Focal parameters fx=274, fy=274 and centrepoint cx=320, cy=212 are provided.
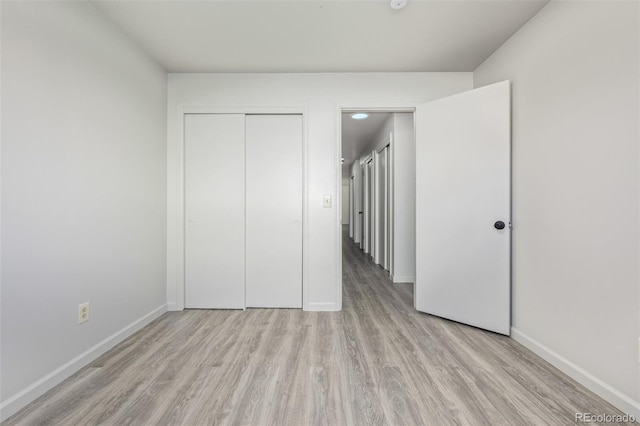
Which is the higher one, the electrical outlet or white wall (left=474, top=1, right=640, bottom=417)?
white wall (left=474, top=1, right=640, bottom=417)

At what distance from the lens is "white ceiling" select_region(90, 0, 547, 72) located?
1742 mm

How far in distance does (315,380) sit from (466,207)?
Result: 1.70m

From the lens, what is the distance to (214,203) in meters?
2.62

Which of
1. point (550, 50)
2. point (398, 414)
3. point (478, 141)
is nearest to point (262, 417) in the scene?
point (398, 414)

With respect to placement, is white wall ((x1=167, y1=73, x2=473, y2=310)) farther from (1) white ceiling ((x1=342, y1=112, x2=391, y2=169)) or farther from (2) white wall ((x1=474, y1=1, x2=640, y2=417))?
(2) white wall ((x1=474, y1=1, x2=640, y2=417))

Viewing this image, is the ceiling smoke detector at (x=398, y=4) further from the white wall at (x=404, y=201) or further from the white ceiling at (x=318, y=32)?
the white wall at (x=404, y=201)

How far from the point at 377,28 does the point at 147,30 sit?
166 centimetres

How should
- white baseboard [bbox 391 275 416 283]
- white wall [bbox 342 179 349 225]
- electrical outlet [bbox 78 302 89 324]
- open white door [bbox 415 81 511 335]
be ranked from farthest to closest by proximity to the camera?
white wall [bbox 342 179 349 225] < white baseboard [bbox 391 275 416 283] < open white door [bbox 415 81 511 335] < electrical outlet [bbox 78 302 89 324]

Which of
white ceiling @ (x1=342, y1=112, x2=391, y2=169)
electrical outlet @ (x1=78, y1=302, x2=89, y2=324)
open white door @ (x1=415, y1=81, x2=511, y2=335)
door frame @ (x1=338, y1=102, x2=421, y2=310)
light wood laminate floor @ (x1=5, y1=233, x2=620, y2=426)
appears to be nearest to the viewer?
light wood laminate floor @ (x1=5, y1=233, x2=620, y2=426)

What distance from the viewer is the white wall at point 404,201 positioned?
145 inches

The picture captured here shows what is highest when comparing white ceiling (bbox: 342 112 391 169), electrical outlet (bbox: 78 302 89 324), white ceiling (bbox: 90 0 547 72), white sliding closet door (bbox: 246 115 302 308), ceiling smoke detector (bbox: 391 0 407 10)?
white ceiling (bbox: 342 112 391 169)

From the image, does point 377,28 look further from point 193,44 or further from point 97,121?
point 97,121

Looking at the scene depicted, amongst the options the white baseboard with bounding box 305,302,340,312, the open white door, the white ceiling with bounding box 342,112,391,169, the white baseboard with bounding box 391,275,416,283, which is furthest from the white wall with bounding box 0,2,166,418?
the white baseboard with bounding box 391,275,416,283

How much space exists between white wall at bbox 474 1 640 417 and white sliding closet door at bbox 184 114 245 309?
7.57ft
